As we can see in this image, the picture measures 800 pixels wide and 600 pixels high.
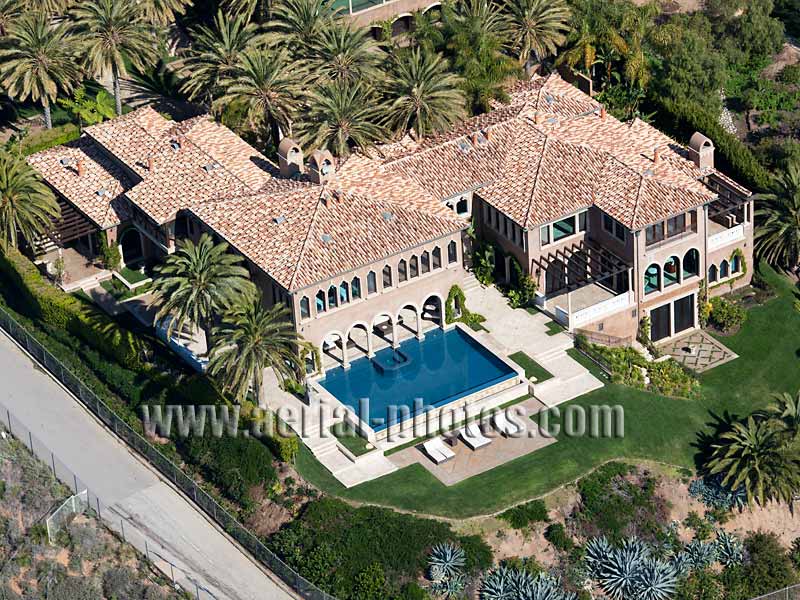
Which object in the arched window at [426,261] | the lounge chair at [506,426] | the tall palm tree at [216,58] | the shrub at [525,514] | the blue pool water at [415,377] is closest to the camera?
the shrub at [525,514]

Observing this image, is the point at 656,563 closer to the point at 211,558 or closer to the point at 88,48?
the point at 211,558

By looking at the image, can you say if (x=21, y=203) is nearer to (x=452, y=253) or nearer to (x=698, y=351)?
(x=452, y=253)

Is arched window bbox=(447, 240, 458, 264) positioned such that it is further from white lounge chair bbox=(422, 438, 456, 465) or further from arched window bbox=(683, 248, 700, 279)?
arched window bbox=(683, 248, 700, 279)

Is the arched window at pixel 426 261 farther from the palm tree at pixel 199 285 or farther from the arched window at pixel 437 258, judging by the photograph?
the palm tree at pixel 199 285

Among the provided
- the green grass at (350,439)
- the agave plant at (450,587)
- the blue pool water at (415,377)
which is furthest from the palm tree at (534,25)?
the agave plant at (450,587)

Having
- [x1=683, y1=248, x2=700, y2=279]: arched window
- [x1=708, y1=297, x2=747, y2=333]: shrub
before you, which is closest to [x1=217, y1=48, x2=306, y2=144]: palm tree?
[x1=683, y1=248, x2=700, y2=279]: arched window

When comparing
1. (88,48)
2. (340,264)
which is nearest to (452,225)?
(340,264)
